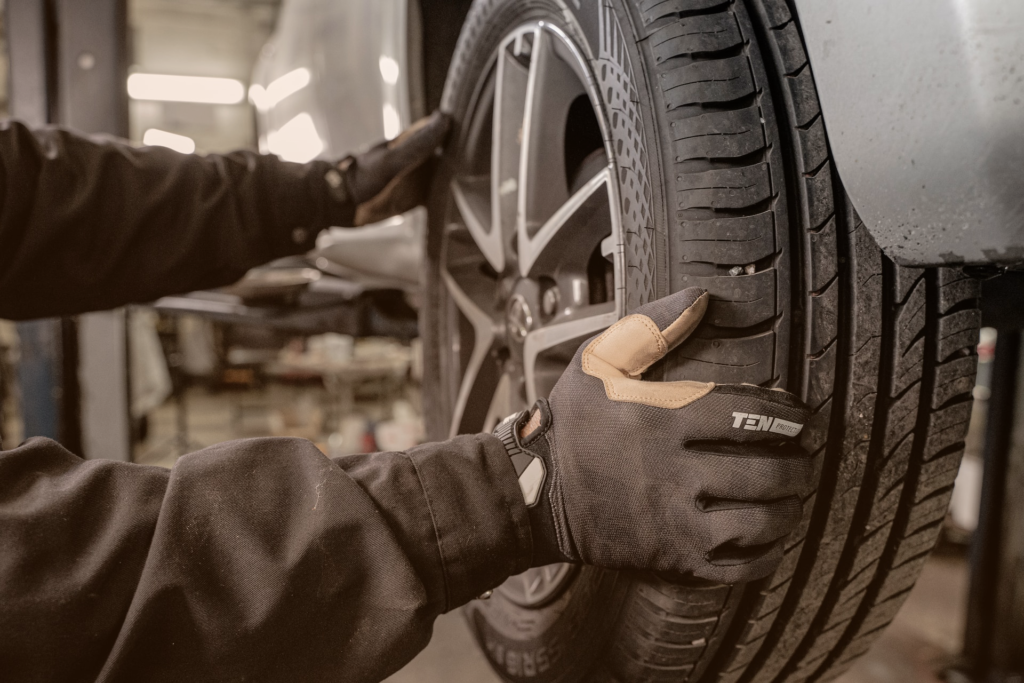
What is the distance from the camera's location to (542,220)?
996mm

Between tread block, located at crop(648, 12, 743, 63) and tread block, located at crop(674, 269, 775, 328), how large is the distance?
8.7 inches

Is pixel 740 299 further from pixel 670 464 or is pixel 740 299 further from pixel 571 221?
pixel 571 221

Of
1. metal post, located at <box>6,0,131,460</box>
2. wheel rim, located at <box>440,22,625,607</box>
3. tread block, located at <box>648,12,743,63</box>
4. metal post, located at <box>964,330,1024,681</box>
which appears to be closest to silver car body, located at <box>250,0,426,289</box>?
wheel rim, located at <box>440,22,625,607</box>

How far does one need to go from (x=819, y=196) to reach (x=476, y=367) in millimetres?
761

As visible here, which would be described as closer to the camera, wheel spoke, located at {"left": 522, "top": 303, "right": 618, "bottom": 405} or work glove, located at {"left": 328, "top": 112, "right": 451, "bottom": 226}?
wheel spoke, located at {"left": 522, "top": 303, "right": 618, "bottom": 405}

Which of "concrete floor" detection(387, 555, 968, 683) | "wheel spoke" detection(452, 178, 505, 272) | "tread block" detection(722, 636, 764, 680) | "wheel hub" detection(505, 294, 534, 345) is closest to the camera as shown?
"tread block" detection(722, 636, 764, 680)

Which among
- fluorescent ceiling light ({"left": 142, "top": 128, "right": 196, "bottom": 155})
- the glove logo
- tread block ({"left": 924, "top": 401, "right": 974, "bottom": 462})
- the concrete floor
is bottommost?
the concrete floor

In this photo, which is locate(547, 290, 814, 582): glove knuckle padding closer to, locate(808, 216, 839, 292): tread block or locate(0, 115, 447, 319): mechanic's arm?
locate(808, 216, 839, 292): tread block

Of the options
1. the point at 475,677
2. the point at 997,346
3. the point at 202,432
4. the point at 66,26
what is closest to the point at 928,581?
the point at 997,346

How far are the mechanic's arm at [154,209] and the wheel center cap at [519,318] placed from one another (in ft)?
1.37

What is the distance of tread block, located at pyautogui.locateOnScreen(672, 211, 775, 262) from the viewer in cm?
66

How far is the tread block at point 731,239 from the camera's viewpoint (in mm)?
655

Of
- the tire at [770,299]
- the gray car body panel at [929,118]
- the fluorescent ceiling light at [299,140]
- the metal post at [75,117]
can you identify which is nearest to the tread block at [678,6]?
the tire at [770,299]

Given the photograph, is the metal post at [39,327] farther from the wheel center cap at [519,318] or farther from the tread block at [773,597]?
the tread block at [773,597]
